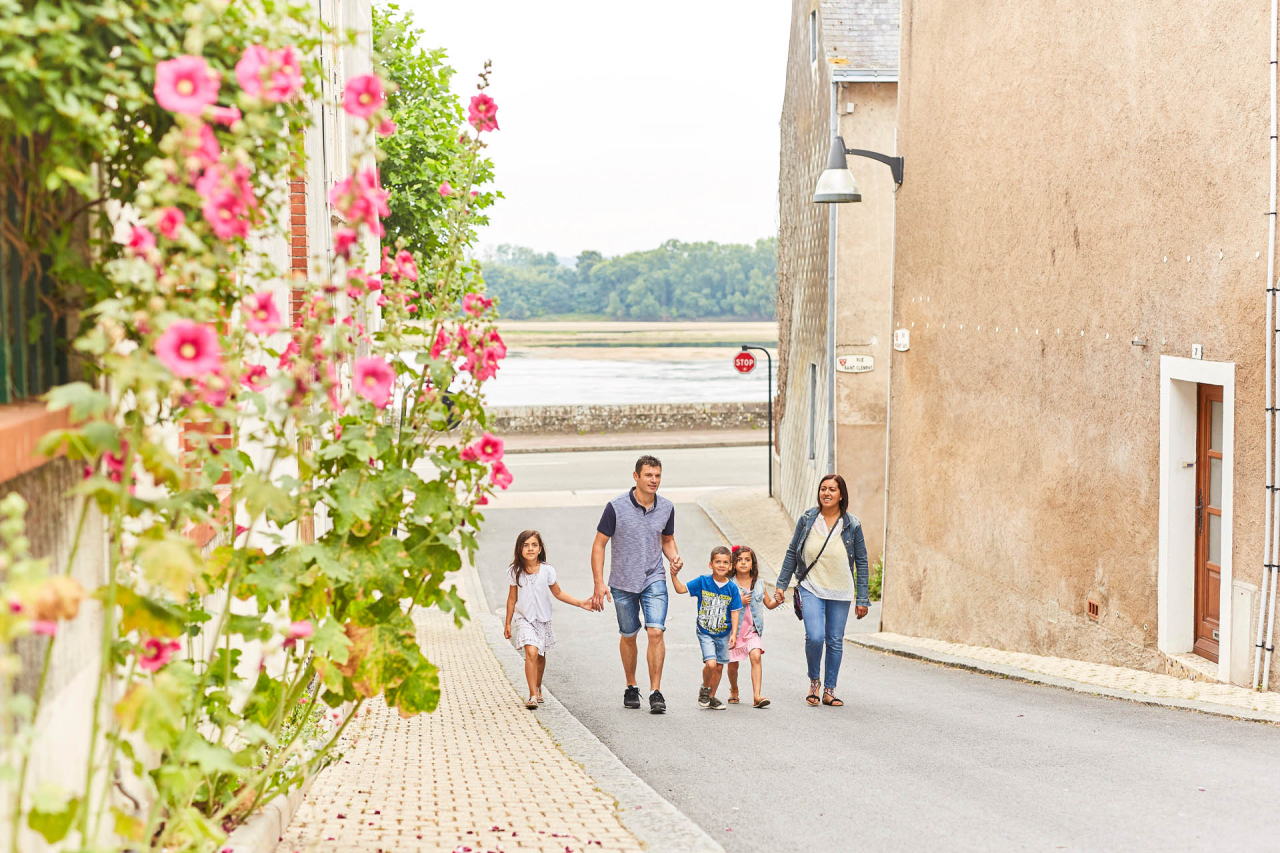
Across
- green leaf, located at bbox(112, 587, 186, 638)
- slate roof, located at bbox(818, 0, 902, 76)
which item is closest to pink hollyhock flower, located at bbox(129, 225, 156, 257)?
green leaf, located at bbox(112, 587, 186, 638)

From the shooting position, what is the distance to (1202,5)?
8.69 meters

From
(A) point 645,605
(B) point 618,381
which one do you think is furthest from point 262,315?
(B) point 618,381

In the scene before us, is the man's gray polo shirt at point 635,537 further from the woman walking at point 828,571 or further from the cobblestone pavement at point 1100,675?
the cobblestone pavement at point 1100,675

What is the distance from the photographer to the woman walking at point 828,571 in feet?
29.0

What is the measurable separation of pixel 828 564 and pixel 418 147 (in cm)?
1876

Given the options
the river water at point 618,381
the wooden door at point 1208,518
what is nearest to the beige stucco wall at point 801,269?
the wooden door at point 1208,518

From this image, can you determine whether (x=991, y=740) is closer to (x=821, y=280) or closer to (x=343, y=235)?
(x=343, y=235)

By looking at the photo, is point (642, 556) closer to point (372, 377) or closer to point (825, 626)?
point (825, 626)

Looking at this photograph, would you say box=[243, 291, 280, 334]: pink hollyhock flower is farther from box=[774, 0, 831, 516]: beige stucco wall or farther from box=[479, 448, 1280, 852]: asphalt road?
box=[774, 0, 831, 516]: beige stucco wall

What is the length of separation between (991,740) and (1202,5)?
497cm

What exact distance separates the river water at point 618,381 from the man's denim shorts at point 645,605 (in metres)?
44.2

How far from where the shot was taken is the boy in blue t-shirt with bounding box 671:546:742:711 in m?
8.88

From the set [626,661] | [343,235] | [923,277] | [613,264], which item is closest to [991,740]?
[626,661]

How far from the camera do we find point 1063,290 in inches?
434
